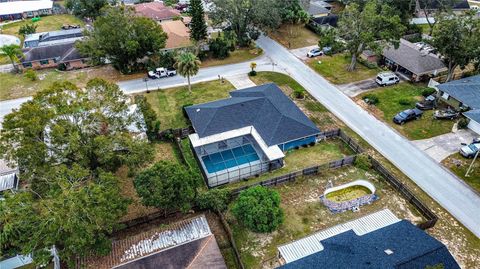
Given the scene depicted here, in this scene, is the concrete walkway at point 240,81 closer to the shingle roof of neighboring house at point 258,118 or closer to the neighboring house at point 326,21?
the shingle roof of neighboring house at point 258,118

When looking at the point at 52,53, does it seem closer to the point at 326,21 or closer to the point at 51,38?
the point at 51,38

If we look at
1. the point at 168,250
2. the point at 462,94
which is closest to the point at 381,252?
the point at 168,250

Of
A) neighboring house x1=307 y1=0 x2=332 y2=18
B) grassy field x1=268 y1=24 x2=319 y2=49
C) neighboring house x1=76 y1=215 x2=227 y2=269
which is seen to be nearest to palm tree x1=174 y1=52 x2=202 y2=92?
grassy field x1=268 y1=24 x2=319 y2=49

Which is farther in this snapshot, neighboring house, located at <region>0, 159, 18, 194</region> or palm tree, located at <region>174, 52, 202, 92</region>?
palm tree, located at <region>174, 52, 202, 92</region>

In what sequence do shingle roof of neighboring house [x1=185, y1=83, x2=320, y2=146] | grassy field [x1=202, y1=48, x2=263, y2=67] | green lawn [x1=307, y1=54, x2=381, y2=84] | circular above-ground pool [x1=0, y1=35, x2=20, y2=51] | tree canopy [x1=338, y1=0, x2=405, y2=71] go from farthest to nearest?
circular above-ground pool [x1=0, y1=35, x2=20, y2=51] < grassy field [x1=202, y1=48, x2=263, y2=67] < green lawn [x1=307, y1=54, x2=381, y2=84] < tree canopy [x1=338, y1=0, x2=405, y2=71] < shingle roof of neighboring house [x1=185, y1=83, x2=320, y2=146]

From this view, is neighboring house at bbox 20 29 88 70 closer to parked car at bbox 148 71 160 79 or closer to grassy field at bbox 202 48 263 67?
parked car at bbox 148 71 160 79
